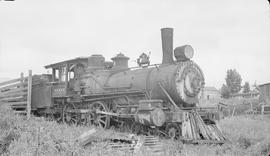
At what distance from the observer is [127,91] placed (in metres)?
11.6

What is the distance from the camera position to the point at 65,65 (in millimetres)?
14242

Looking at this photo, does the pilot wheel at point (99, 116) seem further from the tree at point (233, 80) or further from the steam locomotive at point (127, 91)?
the tree at point (233, 80)

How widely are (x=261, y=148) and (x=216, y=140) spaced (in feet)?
4.57

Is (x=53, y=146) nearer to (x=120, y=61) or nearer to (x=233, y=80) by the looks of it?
(x=120, y=61)

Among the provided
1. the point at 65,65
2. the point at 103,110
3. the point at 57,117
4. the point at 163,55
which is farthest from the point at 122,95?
the point at 57,117

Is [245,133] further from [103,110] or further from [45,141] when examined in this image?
[45,141]

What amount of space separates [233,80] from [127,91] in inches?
1741

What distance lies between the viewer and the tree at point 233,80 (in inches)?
2063

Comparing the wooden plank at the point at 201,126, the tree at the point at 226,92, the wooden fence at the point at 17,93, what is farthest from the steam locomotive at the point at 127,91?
the tree at the point at 226,92

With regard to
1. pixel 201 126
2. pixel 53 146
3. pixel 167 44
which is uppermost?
pixel 167 44

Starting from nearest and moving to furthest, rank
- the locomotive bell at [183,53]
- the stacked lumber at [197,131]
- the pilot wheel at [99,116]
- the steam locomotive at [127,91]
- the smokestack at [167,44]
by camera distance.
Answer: the stacked lumber at [197,131] → the steam locomotive at [127,91] → the locomotive bell at [183,53] → the smokestack at [167,44] → the pilot wheel at [99,116]

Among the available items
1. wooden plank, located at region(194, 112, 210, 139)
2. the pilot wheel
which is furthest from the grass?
the pilot wheel

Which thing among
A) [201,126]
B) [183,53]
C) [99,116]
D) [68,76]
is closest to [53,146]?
[201,126]

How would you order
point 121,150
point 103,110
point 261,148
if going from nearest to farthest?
point 121,150 → point 261,148 → point 103,110
